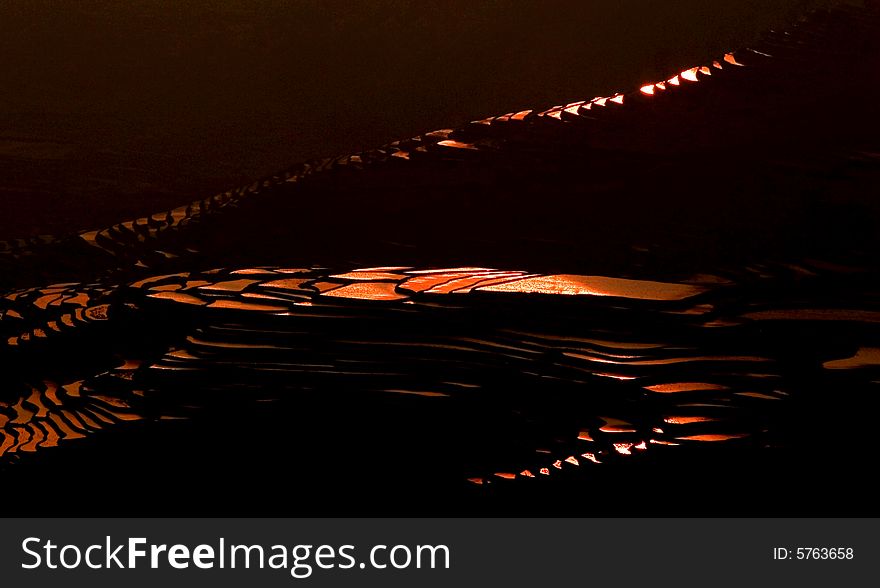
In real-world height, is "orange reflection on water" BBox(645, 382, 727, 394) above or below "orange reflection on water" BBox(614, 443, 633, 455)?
above

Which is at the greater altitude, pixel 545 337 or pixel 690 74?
pixel 690 74

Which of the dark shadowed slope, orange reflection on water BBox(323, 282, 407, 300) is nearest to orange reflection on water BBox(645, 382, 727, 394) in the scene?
the dark shadowed slope

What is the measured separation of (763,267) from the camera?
2.52ft

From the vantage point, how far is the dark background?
927 millimetres

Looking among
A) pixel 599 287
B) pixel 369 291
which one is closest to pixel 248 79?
pixel 369 291

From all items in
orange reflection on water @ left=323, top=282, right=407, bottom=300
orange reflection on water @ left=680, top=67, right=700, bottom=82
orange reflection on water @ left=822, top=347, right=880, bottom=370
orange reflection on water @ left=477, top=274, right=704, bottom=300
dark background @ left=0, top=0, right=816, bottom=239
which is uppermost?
dark background @ left=0, top=0, right=816, bottom=239

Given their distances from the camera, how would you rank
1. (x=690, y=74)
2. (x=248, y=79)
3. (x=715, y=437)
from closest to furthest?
1. (x=715, y=437)
2. (x=690, y=74)
3. (x=248, y=79)

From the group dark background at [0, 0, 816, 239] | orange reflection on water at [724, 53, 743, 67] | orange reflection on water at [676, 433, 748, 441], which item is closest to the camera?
orange reflection on water at [676, 433, 748, 441]

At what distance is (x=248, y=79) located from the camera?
3.32 ft

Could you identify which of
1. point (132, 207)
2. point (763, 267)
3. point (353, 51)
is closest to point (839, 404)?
point (763, 267)

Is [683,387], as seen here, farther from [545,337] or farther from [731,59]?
[731,59]

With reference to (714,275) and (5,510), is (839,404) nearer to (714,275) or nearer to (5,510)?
(714,275)

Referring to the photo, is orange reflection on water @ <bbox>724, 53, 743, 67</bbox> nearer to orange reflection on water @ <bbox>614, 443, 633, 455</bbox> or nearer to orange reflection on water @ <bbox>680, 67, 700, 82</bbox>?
orange reflection on water @ <bbox>680, 67, 700, 82</bbox>

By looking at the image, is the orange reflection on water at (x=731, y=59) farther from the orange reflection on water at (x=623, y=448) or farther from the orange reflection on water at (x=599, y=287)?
the orange reflection on water at (x=623, y=448)
